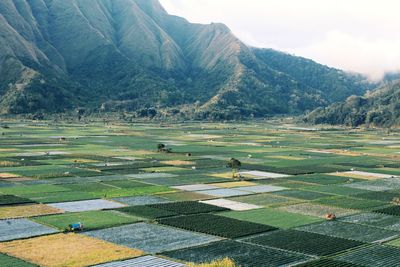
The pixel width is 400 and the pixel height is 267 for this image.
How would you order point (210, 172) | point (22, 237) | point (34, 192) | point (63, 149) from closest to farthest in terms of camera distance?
1. point (22, 237)
2. point (34, 192)
3. point (210, 172)
4. point (63, 149)

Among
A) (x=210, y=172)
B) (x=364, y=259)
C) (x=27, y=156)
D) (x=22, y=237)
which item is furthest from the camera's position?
(x=27, y=156)

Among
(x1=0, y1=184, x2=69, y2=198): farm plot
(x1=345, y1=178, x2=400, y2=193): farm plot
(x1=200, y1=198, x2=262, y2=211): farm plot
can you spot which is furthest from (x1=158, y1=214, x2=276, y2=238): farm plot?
(x1=345, y1=178, x2=400, y2=193): farm plot

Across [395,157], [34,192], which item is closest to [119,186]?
[34,192]

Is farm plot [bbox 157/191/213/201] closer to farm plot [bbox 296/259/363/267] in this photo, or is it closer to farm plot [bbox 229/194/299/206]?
farm plot [bbox 229/194/299/206]

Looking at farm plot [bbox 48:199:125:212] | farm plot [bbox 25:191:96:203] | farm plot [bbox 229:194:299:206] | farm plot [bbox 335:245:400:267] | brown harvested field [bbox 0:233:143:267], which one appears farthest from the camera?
farm plot [bbox 229:194:299:206]

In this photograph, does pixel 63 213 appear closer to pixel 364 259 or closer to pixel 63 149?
pixel 364 259

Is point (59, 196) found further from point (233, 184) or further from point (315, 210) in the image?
point (315, 210)
